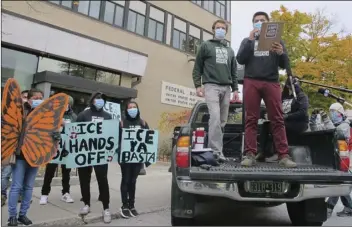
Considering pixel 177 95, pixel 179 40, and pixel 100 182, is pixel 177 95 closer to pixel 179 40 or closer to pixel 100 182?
pixel 179 40

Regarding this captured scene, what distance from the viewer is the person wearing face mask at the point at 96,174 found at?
5164 millimetres

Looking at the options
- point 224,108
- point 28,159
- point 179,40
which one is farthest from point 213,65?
point 179,40

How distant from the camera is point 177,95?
21.5 meters

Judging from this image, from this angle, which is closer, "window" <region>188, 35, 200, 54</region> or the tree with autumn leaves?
the tree with autumn leaves

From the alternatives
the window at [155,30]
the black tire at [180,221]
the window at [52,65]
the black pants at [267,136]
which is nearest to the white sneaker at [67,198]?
the black tire at [180,221]

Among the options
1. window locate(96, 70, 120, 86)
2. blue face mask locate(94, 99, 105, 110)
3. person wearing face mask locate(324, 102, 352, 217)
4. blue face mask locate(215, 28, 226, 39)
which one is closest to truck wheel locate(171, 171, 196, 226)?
blue face mask locate(94, 99, 105, 110)

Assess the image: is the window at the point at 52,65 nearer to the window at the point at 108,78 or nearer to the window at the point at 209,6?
the window at the point at 108,78

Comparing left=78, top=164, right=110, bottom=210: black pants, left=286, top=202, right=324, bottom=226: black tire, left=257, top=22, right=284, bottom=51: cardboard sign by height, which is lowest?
left=286, top=202, right=324, bottom=226: black tire

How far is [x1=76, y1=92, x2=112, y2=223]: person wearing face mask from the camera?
5164 mm

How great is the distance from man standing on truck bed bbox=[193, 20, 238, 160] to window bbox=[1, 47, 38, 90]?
1173 centimetres

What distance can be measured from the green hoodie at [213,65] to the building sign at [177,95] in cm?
1525

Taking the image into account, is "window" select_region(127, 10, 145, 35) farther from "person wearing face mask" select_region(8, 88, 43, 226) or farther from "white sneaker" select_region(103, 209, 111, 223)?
"white sneaker" select_region(103, 209, 111, 223)

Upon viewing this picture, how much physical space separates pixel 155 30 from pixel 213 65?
16.3 metres

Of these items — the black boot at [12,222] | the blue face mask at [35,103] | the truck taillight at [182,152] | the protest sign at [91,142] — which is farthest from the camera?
the protest sign at [91,142]
